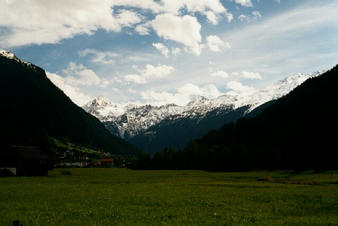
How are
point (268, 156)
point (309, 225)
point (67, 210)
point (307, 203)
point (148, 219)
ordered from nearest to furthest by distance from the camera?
1. point (309, 225)
2. point (148, 219)
3. point (67, 210)
4. point (307, 203)
5. point (268, 156)

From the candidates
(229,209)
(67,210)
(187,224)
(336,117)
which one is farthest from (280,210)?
(336,117)

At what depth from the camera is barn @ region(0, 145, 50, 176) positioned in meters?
114

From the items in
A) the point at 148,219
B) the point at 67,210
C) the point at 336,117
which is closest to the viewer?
the point at 148,219

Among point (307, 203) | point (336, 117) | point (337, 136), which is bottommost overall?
point (307, 203)

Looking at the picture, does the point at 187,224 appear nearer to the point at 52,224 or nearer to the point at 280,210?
the point at 52,224

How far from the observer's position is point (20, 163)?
11606cm

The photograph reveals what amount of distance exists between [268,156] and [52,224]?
144192 millimetres

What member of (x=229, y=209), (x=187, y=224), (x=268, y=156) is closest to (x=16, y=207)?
(x=187, y=224)

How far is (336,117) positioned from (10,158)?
525 ft

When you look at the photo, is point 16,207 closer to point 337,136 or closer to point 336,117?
point 337,136

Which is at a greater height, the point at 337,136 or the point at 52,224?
the point at 337,136

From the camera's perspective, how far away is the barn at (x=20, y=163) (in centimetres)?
11368

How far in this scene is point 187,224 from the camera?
2186 centimetres

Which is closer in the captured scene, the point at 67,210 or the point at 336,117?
the point at 67,210
